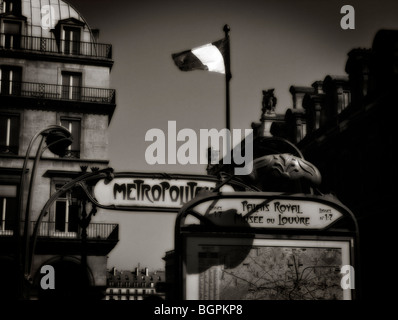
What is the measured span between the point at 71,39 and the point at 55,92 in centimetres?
355

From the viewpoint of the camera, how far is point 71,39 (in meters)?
39.1

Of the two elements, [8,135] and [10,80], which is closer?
[8,135]

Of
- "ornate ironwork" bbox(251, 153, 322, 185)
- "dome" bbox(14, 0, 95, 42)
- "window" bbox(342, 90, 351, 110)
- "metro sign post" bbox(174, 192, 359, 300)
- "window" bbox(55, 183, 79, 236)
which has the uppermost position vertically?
"dome" bbox(14, 0, 95, 42)

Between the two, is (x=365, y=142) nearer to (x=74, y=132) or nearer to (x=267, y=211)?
(x=74, y=132)

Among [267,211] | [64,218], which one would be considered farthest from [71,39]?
[267,211]

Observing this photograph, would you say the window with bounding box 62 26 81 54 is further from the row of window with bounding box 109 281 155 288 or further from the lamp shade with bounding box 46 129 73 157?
the row of window with bounding box 109 281 155 288

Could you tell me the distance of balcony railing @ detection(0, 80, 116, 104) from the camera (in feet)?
122

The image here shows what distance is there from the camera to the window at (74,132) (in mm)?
37438

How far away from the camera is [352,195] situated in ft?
97.3

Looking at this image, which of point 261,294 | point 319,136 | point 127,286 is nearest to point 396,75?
point 319,136

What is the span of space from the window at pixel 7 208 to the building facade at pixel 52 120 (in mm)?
52

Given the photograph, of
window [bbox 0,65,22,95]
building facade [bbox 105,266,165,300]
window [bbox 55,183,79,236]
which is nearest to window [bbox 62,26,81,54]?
window [bbox 0,65,22,95]

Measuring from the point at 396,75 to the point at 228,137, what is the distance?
17.6 meters

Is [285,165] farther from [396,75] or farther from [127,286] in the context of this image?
[127,286]
